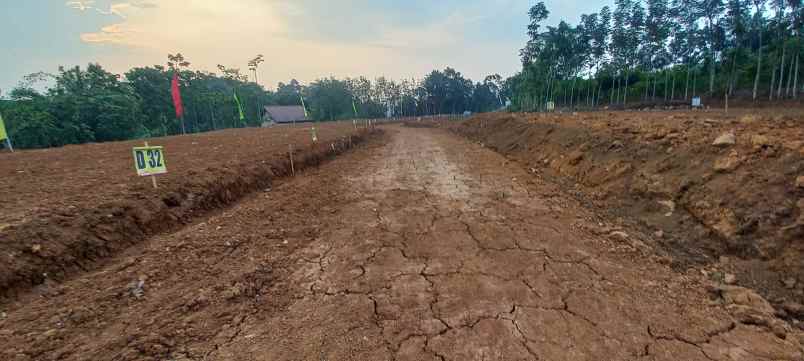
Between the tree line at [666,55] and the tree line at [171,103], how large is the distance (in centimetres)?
2784

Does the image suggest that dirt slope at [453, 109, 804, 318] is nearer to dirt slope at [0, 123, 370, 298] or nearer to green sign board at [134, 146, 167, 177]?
dirt slope at [0, 123, 370, 298]

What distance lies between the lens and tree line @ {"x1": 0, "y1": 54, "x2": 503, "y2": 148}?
28672 mm

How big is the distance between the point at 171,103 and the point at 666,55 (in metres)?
69.8

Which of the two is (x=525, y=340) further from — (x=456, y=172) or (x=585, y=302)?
(x=456, y=172)

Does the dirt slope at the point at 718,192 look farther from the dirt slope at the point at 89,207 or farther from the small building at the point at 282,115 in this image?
the small building at the point at 282,115

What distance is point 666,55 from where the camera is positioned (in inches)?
1615

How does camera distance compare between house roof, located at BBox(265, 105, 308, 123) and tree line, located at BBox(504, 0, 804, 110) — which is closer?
tree line, located at BBox(504, 0, 804, 110)

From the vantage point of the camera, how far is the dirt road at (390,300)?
6.75 feet

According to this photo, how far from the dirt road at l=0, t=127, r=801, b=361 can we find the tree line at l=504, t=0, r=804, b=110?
112ft

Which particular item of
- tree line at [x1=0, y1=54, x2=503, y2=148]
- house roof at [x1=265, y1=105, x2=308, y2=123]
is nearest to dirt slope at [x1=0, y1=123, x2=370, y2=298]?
tree line at [x1=0, y1=54, x2=503, y2=148]

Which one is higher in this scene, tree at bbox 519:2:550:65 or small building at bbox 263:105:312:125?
tree at bbox 519:2:550:65

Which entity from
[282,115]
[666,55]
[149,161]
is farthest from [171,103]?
[666,55]

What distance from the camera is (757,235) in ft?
9.75

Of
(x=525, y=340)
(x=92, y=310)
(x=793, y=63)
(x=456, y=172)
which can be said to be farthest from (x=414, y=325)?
(x=793, y=63)
